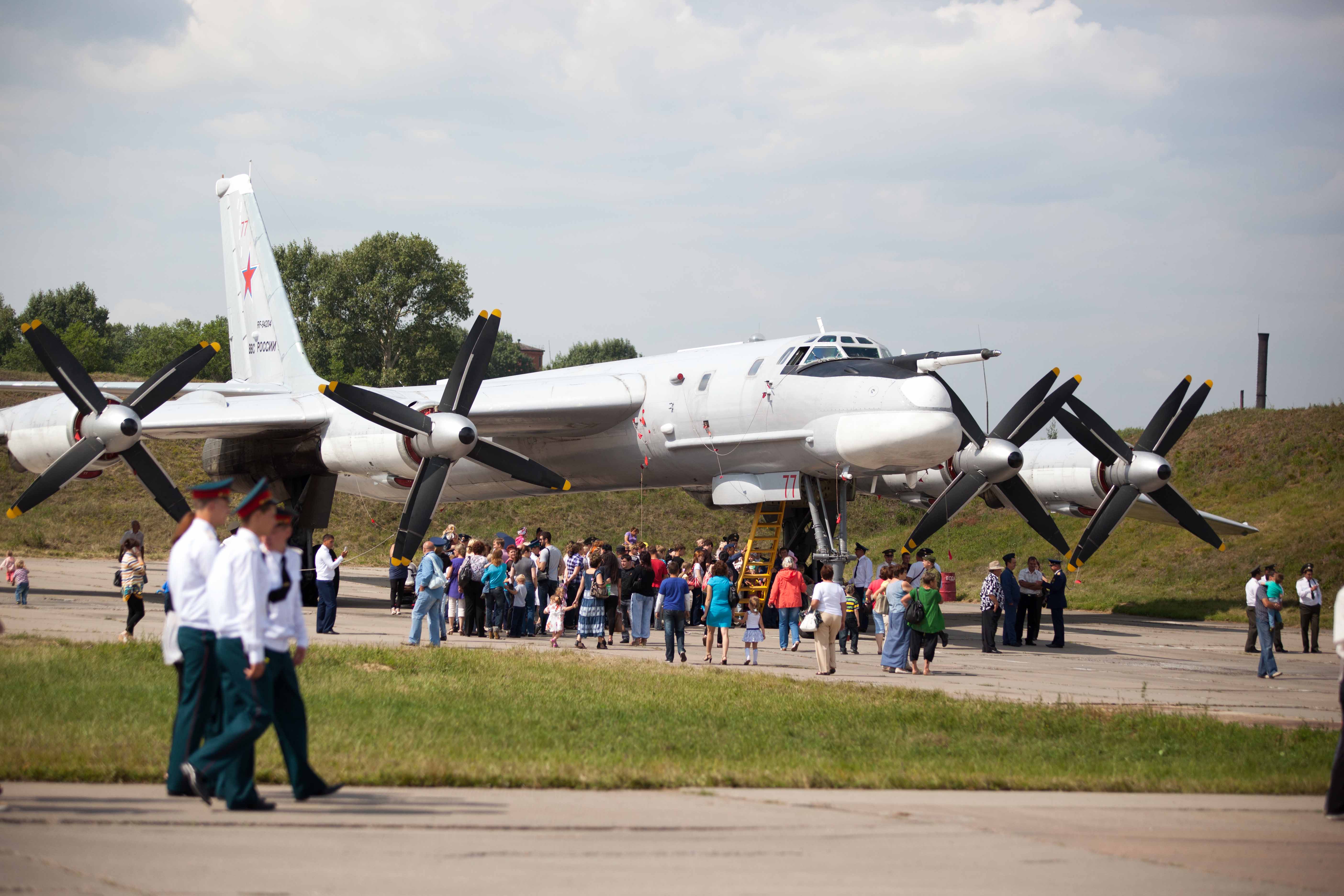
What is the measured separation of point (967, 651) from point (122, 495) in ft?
118

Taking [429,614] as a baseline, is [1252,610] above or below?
above

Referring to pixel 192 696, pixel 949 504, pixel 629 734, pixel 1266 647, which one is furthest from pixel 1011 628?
pixel 192 696

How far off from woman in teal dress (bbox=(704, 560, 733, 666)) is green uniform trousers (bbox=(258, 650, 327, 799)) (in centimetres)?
898

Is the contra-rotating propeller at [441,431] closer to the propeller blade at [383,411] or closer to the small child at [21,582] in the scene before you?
the propeller blade at [383,411]

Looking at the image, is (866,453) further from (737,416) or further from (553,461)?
(553,461)

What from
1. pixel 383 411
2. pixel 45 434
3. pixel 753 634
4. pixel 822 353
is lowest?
pixel 753 634

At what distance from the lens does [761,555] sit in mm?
20875

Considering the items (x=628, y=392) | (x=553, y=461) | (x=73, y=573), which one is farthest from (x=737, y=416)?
(x=73, y=573)

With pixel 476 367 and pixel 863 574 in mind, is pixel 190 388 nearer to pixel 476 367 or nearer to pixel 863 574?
pixel 476 367

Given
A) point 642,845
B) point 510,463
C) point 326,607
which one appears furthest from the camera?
point 510,463

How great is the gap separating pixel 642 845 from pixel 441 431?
13.8 metres

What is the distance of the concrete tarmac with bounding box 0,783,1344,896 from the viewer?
15.3ft

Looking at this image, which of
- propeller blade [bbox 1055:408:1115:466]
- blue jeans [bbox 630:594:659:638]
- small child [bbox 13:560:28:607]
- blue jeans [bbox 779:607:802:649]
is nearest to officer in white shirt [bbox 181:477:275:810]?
blue jeans [bbox 779:607:802:649]

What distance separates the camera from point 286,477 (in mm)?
25969
